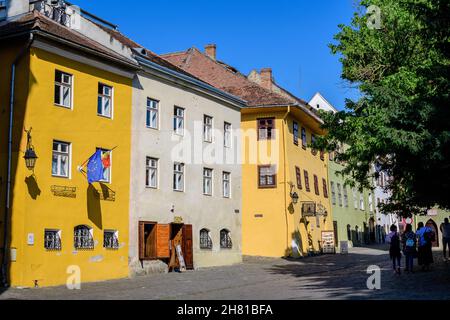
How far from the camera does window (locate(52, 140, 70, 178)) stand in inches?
836

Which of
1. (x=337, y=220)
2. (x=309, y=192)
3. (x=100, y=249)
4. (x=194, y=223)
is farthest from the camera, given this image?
(x=337, y=220)

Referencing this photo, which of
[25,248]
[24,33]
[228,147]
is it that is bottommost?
[25,248]

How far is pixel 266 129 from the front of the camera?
123 feet

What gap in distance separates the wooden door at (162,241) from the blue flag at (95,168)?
4646 mm

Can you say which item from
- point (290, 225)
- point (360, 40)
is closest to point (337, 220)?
point (290, 225)

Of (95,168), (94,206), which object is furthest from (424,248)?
(95,168)

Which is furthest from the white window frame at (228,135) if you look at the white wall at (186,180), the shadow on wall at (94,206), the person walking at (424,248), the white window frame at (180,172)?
the person walking at (424,248)

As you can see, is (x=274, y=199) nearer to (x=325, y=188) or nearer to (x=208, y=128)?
(x=208, y=128)

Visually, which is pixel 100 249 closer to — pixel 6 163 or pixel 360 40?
pixel 6 163

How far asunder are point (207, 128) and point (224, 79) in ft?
33.4

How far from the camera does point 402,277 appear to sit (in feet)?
67.8

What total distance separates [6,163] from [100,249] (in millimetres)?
4566

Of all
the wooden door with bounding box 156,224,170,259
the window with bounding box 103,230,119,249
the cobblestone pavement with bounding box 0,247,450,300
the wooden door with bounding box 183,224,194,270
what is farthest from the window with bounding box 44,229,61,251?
the wooden door with bounding box 183,224,194,270

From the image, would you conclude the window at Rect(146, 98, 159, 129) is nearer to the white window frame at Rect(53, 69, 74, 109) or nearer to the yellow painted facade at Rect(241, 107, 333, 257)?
the white window frame at Rect(53, 69, 74, 109)
